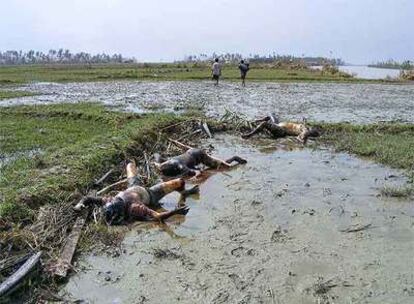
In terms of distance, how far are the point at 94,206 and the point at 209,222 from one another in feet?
5.79

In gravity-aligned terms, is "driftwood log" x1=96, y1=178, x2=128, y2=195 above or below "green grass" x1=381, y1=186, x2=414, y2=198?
above

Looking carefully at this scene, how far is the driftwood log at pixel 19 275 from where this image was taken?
17.1 ft

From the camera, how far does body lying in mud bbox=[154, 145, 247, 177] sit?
34.2 feet

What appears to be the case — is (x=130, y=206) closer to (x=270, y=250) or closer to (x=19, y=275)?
(x=270, y=250)

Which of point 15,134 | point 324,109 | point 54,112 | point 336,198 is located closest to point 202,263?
point 336,198

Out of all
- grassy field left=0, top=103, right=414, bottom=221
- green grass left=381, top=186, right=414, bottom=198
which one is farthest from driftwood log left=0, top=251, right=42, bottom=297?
green grass left=381, top=186, right=414, bottom=198

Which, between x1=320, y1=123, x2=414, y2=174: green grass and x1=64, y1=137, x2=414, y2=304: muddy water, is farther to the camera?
x1=320, y1=123, x2=414, y2=174: green grass

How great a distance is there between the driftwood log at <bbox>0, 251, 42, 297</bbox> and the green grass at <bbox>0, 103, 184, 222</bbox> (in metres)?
1.39

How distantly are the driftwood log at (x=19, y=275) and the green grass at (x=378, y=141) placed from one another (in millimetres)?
7433

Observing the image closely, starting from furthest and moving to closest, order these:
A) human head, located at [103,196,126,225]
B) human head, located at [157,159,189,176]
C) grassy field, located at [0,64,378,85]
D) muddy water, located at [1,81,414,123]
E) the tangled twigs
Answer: grassy field, located at [0,64,378,85] → muddy water, located at [1,81,414,123] → the tangled twigs → human head, located at [157,159,189,176] → human head, located at [103,196,126,225]

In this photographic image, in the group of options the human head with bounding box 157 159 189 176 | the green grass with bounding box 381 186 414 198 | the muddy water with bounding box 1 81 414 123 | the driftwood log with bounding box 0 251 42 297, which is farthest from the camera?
the muddy water with bounding box 1 81 414 123

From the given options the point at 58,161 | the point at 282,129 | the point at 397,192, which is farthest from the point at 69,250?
the point at 282,129

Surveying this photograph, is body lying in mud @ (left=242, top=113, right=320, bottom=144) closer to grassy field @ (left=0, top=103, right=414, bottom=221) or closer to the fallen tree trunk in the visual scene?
grassy field @ (left=0, top=103, right=414, bottom=221)

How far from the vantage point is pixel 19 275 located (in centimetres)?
543
